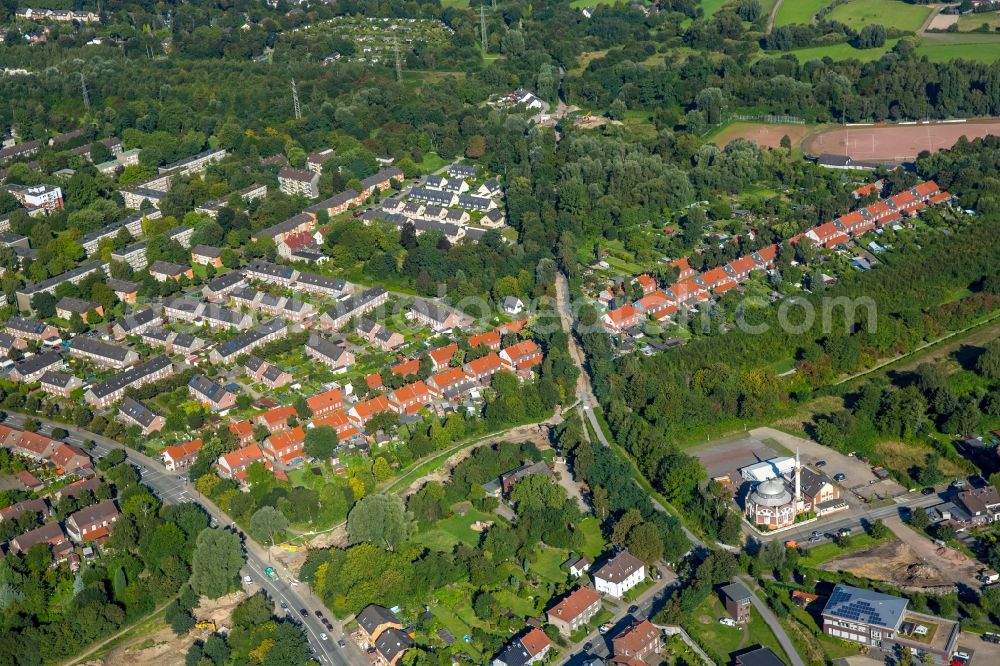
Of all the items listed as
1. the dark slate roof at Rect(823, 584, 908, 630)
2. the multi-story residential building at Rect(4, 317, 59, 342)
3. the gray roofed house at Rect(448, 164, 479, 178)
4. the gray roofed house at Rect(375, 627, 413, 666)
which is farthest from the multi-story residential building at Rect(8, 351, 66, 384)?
the dark slate roof at Rect(823, 584, 908, 630)

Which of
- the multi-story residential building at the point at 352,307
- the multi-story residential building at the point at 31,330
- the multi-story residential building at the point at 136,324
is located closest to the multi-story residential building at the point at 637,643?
the multi-story residential building at the point at 352,307

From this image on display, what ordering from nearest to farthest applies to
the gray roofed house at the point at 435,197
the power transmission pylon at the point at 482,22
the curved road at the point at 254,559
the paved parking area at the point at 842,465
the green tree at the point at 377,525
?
the curved road at the point at 254,559 < the green tree at the point at 377,525 < the paved parking area at the point at 842,465 < the gray roofed house at the point at 435,197 < the power transmission pylon at the point at 482,22

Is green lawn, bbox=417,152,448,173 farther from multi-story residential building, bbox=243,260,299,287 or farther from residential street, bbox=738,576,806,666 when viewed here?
residential street, bbox=738,576,806,666

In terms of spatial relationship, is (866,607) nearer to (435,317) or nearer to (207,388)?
(435,317)

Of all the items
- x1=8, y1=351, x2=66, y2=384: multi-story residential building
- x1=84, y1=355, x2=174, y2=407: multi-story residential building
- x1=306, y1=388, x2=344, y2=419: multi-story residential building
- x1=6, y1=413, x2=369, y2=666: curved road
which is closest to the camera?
x1=6, y1=413, x2=369, y2=666: curved road

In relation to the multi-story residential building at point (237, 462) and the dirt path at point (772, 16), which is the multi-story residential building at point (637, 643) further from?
the dirt path at point (772, 16)

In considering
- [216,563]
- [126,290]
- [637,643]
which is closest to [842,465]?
[637,643]
